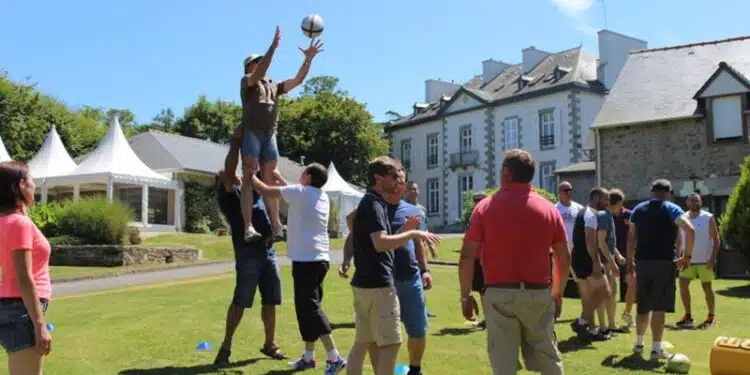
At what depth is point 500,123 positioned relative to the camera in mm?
53500

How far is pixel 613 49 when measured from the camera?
46500 millimetres

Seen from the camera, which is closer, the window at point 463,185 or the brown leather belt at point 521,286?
the brown leather belt at point 521,286

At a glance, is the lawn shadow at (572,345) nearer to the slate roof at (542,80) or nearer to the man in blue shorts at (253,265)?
the man in blue shorts at (253,265)

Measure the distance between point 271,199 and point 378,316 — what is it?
256 centimetres

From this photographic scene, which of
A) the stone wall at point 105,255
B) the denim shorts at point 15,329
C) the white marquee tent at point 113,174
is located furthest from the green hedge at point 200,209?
the denim shorts at point 15,329

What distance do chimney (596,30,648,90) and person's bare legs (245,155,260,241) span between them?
41.4 m

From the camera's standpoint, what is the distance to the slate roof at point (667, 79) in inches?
1111

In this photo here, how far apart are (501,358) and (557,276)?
0.81m

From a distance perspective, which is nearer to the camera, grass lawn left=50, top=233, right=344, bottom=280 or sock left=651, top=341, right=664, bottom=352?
sock left=651, top=341, right=664, bottom=352

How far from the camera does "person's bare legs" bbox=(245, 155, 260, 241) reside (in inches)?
303

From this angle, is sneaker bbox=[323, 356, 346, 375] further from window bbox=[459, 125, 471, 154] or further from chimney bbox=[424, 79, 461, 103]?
chimney bbox=[424, 79, 461, 103]

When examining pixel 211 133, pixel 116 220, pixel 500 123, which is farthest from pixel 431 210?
pixel 116 220

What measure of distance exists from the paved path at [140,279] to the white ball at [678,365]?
956cm

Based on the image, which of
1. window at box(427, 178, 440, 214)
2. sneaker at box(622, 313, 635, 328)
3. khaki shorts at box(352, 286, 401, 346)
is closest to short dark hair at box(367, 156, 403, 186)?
khaki shorts at box(352, 286, 401, 346)
